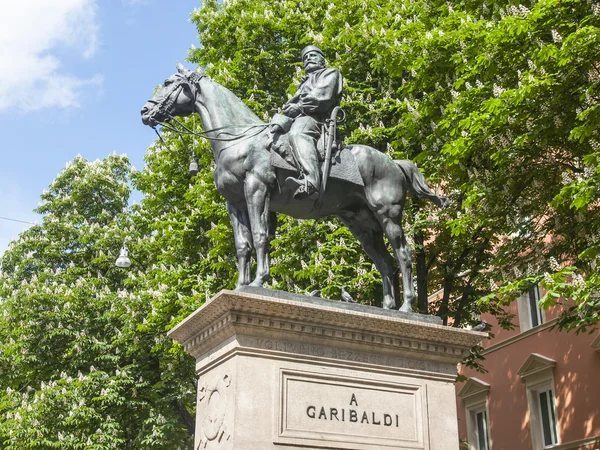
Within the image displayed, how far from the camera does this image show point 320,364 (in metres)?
7.96

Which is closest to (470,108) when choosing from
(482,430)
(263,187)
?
(263,187)

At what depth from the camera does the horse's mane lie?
9.37 metres

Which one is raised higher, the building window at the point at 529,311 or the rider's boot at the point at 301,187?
the building window at the point at 529,311

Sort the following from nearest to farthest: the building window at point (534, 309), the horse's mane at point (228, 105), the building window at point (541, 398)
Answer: the horse's mane at point (228, 105)
the building window at point (541, 398)
the building window at point (534, 309)

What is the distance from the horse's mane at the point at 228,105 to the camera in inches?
369

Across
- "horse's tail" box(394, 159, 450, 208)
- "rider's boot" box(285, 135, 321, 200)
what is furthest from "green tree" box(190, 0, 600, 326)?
"rider's boot" box(285, 135, 321, 200)

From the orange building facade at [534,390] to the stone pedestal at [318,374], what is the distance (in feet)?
54.1

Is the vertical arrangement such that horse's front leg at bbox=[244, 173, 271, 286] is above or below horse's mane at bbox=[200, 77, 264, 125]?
below

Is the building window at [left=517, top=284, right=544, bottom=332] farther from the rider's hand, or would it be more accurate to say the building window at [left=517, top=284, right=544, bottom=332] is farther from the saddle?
the rider's hand

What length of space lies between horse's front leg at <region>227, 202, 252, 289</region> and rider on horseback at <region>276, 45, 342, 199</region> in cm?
70

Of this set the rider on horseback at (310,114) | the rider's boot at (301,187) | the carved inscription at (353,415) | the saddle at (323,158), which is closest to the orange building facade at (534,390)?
the carved inscription at (353,415)

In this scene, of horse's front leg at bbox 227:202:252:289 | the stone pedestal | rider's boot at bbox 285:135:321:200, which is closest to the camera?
the stone pedestal

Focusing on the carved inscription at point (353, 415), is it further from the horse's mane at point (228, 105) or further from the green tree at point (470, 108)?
the green tree at point (470, 108)

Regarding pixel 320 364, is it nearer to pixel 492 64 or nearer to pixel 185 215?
pixel 492 64
